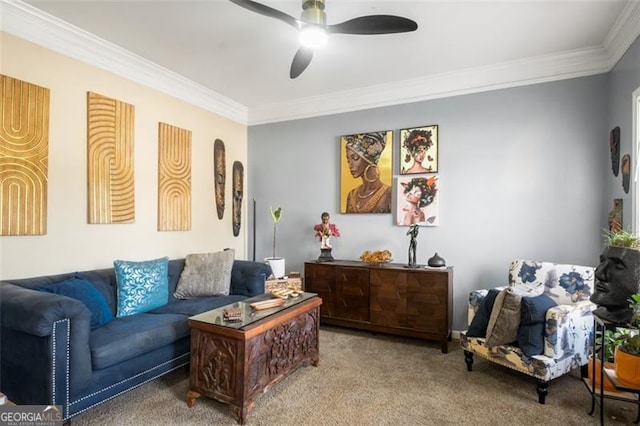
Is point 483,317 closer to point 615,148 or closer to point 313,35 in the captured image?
point 615,148

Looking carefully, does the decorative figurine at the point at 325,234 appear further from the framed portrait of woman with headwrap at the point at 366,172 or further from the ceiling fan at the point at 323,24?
the ceiling fan at the point at 323,24

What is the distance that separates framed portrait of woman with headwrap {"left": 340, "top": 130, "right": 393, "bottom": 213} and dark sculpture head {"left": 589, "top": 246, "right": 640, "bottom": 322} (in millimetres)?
2300

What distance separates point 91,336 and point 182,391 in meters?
0.76

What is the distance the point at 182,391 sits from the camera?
2510mm

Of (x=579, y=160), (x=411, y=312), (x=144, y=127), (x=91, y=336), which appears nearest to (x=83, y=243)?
(x=91, y=336)

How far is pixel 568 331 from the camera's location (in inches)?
96.3

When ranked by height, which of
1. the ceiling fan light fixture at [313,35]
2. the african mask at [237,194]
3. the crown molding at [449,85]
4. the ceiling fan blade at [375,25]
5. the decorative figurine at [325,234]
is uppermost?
the crown molding at [449,85]

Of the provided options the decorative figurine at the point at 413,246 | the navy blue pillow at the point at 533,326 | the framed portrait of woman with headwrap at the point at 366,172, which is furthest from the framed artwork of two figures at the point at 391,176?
the navy blue pillow at the point at 533,326

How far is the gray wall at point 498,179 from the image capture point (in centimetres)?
320

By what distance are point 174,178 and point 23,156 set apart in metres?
1.41

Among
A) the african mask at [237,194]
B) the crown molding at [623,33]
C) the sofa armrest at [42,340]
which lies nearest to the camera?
the sofa armrest at [42,340]

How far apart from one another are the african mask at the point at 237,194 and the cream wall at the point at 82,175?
0.54 metres

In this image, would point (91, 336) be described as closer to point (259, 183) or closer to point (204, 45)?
point (204, 45)

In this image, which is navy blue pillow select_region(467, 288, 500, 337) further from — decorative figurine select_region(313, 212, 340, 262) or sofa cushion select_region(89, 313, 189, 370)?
sofa cushion select_region(89, 313, 189, 370)
